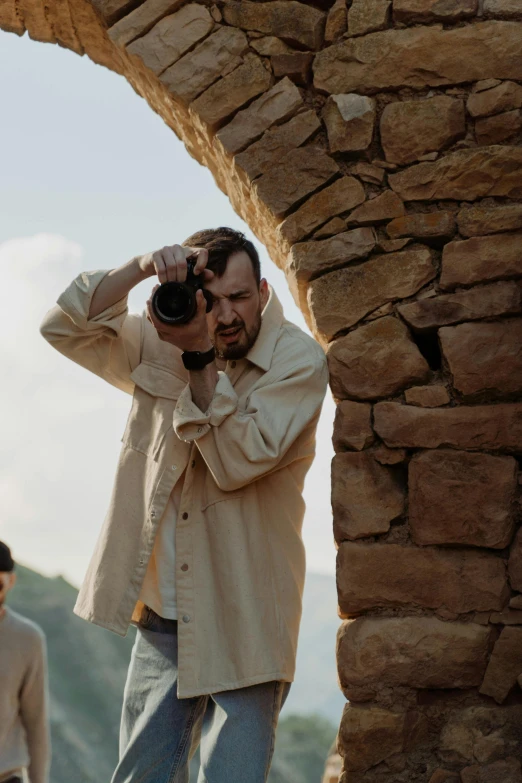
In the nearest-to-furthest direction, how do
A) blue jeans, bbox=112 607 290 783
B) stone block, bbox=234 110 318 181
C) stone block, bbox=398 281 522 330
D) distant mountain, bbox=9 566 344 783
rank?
blue jeans, bbox=112 607 290 783 → stone block, bbox=398 281 522 330 → stone block, bbox=234 110 318 181 → distant mountain, bbox=9 566 344 783

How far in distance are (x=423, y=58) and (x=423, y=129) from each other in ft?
0.65

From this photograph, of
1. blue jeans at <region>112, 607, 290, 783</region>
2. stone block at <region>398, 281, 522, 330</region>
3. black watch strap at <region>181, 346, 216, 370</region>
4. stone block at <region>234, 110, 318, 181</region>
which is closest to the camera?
blue jeans at <region>112, 607, 290, 783</region>

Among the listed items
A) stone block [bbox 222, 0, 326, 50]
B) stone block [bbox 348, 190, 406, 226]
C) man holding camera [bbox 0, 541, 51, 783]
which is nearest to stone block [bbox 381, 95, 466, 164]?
stone block [bbox 348, 190, 406, 226]

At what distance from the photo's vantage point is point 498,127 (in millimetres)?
2340

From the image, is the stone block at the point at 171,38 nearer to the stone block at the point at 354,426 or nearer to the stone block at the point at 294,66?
the stone block at the point at 294,66

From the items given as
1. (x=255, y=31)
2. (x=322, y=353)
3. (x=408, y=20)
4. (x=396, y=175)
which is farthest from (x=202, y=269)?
(x=408, y=20)

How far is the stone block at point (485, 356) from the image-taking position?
223 centimetres

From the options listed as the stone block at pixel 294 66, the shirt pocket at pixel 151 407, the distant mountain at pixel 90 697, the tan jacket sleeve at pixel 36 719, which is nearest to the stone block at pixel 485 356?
the shirt pocket at pixel 151 407

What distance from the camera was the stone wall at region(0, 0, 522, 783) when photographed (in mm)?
2143

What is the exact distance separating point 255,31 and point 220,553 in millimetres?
1397

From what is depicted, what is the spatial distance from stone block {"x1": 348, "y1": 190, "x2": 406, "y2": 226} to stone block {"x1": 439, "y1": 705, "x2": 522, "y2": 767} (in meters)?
1.24

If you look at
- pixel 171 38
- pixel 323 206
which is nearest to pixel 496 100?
pixel 323 206

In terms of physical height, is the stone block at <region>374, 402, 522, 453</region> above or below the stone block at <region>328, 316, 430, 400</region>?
below

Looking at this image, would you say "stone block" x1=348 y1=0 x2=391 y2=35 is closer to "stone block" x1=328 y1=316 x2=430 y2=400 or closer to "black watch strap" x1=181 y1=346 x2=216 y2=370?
"stone block" x1=328 y1=316 x2=430 y2=400
